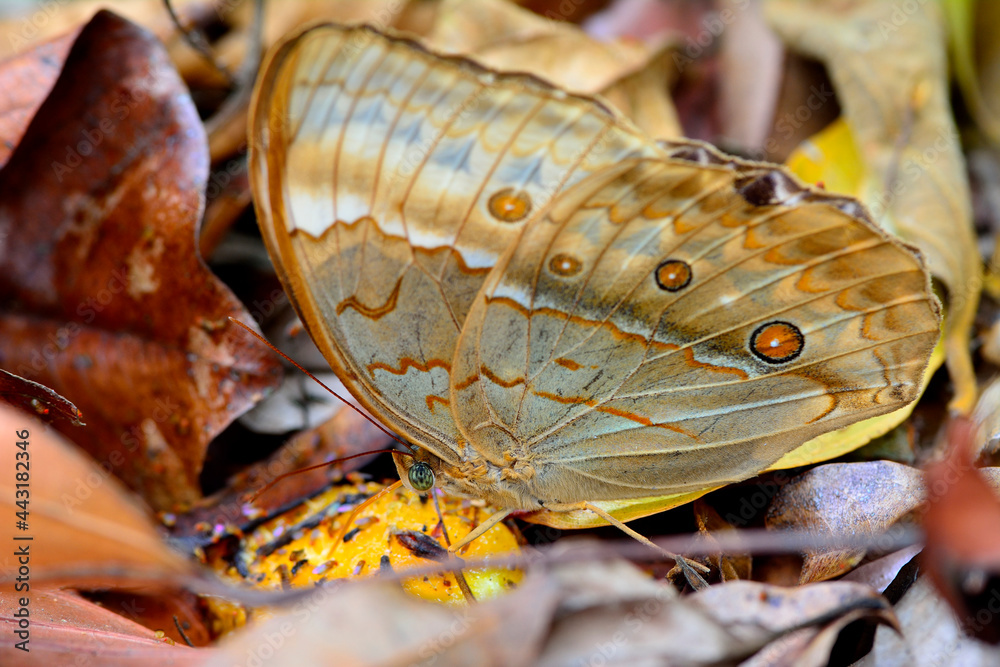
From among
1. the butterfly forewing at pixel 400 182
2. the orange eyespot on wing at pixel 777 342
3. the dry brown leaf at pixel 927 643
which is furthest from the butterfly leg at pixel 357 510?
the dry brown leaf at pixel 927 643

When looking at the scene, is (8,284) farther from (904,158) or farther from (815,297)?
(904,158)

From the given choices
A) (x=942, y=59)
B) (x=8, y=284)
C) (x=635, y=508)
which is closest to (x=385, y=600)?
(x=635, y=508)

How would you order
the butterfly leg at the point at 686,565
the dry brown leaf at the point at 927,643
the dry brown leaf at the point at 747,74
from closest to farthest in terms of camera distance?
the dry brown leaf at the point at 927,643 < the butterfly leg at the point at 686,565 < the dry brown leaf at the point at 747,74

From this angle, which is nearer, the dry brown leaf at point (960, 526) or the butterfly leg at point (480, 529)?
the dry brown leaf at point (960, 526)

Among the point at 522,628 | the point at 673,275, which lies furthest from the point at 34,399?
the point at 673,275

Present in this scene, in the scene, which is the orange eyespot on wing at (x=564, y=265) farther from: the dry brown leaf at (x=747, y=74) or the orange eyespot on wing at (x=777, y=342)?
the dry brown leaf at (x=747, y=74)

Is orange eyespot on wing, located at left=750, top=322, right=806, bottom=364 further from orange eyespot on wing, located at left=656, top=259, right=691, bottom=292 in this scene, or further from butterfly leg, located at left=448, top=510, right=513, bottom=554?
butterfly leg, located at left=448, top=510, right=513, bottom=554
